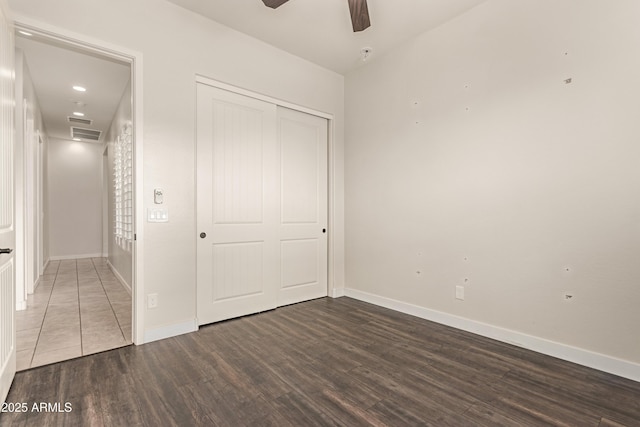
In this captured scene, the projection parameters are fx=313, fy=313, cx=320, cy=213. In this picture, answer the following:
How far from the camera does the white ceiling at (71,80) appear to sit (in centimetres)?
341

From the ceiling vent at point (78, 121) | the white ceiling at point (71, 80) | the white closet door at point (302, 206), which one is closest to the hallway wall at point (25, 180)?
the white ceiling at point (71, 80)

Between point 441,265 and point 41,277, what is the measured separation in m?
6.27

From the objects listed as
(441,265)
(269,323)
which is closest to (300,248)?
(269,323)

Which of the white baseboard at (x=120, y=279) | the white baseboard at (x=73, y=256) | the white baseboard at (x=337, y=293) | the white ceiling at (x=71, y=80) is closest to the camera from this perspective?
the white ceiling at (x=71, y=80)

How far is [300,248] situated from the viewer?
12.9 feet

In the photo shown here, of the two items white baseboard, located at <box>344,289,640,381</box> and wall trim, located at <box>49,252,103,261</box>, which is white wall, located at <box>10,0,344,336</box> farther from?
wall trim, located at <box>49,252,103,261</box>

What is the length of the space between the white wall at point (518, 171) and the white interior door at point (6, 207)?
3201 mm

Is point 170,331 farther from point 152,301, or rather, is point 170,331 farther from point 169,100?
point 169,100

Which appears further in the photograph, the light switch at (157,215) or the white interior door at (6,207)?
the light switch at (157,215)

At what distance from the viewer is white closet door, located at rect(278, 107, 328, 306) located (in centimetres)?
377

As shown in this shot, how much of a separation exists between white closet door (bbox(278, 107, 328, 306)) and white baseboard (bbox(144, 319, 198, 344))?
1065mm

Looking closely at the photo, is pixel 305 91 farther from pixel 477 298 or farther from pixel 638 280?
pixel 638 280

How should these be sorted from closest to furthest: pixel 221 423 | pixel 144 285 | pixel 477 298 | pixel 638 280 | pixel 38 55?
pixel 221 423 → pixel 638 280 → pixel 144 285 → pixel 477 298 → pixel 38 55

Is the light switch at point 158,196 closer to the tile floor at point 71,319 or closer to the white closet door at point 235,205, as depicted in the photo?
the white closet door at point 235,205
